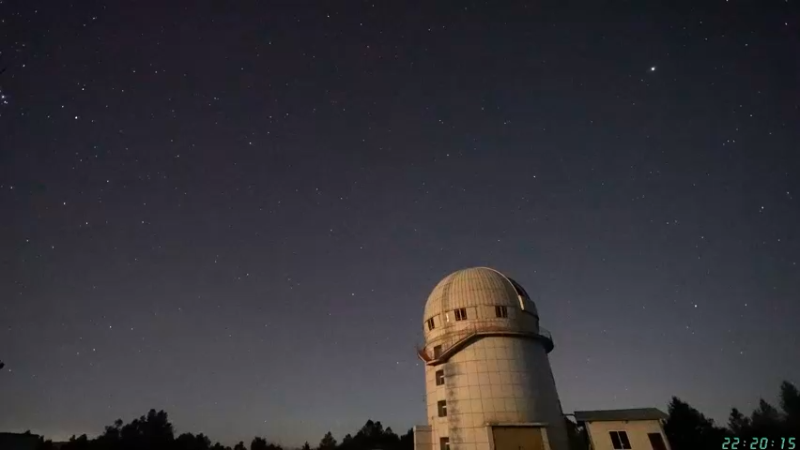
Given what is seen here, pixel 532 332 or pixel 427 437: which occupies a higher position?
pixel 532 332

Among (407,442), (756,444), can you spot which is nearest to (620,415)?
(756,444)

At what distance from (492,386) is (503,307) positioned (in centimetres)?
648

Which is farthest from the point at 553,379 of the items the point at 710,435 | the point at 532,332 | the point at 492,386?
the point at 710,435

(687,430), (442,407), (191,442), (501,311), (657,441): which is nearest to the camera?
(657,441)

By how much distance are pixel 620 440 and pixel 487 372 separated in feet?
36.4

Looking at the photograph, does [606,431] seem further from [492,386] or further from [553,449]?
[492,386]

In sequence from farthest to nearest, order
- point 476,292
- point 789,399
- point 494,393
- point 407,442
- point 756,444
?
point 789,399 < point 407,442 < point 476,292 < point 494,393 < point 756,444

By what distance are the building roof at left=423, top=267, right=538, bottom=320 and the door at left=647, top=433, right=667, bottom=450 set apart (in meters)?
11.7

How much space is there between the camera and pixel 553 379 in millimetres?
31266

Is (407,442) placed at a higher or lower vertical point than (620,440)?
higher

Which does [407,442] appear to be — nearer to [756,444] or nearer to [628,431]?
[628,431]

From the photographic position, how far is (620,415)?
1149 inches

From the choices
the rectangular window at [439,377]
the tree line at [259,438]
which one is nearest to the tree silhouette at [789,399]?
the tree line at [259,438]

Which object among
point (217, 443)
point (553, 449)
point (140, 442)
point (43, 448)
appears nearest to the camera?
point (553, 449)
